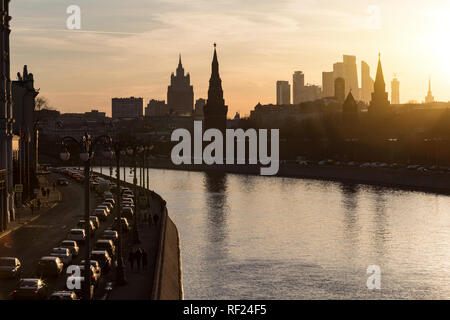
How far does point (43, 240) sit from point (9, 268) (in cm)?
1216

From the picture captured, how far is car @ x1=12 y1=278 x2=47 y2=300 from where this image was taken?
86.6 ft

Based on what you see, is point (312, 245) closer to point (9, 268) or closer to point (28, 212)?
point (28, 212)

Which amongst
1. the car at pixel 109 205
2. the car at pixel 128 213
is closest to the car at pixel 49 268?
the car at pixel 128 213

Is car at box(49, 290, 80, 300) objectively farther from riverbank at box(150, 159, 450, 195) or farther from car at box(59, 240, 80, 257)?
riverbank at box(150, 159, 450, 195)

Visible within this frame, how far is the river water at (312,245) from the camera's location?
121 ft

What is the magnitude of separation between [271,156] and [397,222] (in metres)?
127

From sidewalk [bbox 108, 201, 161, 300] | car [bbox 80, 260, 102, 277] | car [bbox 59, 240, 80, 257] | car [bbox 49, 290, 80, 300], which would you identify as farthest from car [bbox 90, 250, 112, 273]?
car [bbox 49, 290, 80, 300]

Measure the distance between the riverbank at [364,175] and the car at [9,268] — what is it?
7800cm

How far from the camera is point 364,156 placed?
162 meters

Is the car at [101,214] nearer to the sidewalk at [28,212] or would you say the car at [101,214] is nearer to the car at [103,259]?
the sidewalk at [28,212]

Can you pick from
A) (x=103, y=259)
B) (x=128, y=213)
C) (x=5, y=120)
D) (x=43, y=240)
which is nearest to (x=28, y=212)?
(x=128, y=213)
